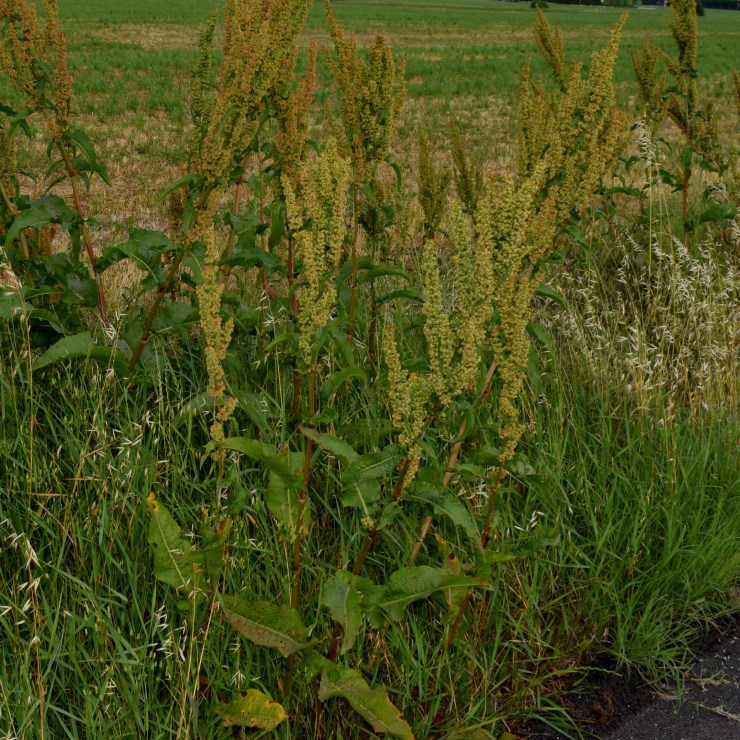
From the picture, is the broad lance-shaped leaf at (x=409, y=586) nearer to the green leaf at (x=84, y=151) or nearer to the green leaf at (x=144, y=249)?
the green leaf at (x=144, y=249)

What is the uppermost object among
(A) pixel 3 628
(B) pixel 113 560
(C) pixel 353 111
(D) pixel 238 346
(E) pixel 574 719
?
(C) pixel 353 111

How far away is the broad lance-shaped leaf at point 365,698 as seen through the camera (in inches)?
86.9

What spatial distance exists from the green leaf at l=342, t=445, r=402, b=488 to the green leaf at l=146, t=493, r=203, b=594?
1.47ft

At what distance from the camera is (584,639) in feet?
9.41

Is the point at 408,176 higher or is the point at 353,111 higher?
the point at 353,111

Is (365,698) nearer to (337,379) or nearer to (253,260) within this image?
(337,379)

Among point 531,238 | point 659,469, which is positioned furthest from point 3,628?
point 659,469

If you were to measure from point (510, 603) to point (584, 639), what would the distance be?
0.92 ft

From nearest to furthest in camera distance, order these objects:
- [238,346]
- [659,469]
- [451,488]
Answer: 1. [451,488]
2. [659,469]
3. [238,346]

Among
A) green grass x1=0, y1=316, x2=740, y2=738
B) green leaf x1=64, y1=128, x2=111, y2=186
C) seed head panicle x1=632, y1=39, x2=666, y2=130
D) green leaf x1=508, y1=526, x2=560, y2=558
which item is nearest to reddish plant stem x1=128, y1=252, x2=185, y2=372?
green grass x1=0, y1=316, x2=740, y2=738

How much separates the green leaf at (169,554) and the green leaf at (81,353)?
0.81 m

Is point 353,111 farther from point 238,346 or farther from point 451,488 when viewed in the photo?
point 451,488

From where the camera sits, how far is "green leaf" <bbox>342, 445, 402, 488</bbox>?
2.30 meters

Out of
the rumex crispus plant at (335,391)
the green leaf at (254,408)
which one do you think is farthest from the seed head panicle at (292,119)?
the green leaf at (254,408)
